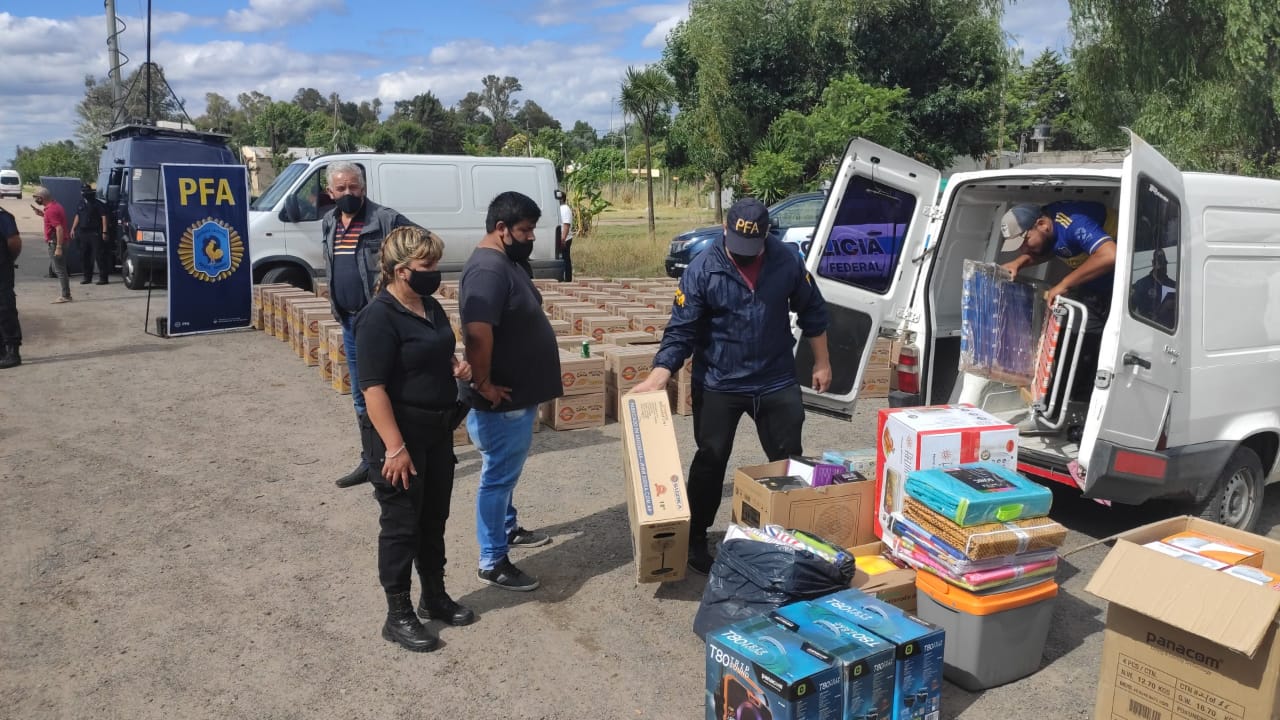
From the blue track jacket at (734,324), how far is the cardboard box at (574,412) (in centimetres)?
309

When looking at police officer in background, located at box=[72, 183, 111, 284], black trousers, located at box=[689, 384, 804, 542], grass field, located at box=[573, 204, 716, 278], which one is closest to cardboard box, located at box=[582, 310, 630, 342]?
black trousers, located at box=[689, 384, 804, 542]

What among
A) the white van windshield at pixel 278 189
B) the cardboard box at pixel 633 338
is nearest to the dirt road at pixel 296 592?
the cardboard box at pixel 633 338

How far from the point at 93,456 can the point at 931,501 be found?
5996 millimetres

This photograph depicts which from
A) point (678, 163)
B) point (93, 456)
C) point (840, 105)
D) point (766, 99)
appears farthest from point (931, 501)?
point (678, 163)

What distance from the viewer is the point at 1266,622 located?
276cm

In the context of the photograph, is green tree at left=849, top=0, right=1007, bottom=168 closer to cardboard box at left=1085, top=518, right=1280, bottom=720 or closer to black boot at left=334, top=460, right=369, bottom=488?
black boot at left=334, top=460, right=369, bottom=488

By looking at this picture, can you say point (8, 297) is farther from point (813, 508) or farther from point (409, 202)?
point (813, 508)

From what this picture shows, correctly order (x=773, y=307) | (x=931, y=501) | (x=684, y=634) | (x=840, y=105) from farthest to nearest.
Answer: (x=840, y=105) → (x=773, y=307) → (x=684, y=634) → (x=931, y=501)

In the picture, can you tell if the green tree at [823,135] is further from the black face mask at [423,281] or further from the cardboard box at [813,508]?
the black face mask at [423,281]

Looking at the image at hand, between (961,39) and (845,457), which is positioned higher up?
(961,39)

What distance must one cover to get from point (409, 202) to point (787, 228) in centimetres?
581

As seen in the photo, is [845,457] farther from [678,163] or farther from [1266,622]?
[678,163]

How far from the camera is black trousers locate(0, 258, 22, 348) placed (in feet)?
29.7

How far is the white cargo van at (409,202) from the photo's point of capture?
1264 cm
